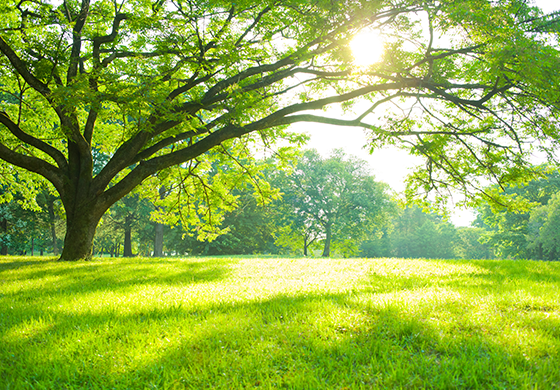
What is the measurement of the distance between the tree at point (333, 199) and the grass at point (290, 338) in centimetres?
3115

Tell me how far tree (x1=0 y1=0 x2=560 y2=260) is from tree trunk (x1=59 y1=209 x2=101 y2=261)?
0.05 m

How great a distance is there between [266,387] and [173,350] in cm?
114

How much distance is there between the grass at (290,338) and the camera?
8.71 ft

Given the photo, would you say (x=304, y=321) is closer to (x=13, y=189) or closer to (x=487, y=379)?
(x=487, y=379)

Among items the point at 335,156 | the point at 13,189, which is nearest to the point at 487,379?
the point at 13,189

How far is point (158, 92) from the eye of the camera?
829 cm

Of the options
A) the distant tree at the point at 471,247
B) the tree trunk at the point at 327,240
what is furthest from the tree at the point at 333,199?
the distant tree at the point at 471,247

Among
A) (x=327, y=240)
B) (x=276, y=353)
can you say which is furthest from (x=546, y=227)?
(x=276, y=353)

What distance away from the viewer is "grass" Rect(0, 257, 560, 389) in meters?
2.65

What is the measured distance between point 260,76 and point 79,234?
8.96 metres

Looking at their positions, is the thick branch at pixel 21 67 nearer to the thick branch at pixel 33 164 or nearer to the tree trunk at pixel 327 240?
the thick branch at pixel 33 164

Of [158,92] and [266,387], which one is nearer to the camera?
[266,387]

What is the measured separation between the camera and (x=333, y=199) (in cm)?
3688

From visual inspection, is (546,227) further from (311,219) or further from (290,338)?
(290,338)
